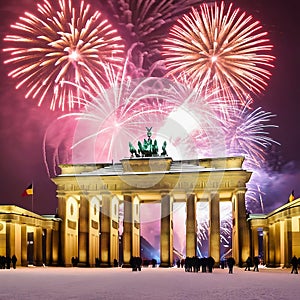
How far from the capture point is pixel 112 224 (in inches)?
3231

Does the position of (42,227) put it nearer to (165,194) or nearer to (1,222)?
(1,222)

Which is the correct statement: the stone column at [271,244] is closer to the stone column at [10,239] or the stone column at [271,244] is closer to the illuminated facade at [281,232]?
the illuminated facade at [281,232]

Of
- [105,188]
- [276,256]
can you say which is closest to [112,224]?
[105,188]

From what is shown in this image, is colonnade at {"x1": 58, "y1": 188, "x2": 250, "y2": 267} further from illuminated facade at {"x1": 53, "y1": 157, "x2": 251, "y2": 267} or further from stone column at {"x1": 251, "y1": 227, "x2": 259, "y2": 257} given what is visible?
stone column at {"x1": 251, "y1": 227, "x2": 259, "y2": 257}

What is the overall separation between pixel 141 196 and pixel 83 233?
9959 millimetres

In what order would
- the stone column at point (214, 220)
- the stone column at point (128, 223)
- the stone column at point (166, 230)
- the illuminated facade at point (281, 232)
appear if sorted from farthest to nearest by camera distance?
the stone column at point (128, 223)
the stone column at point (214, 220)
the stone column at point (166, 230)
the illuminated facade at point (281, 232)

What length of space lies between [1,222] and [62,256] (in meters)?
13.5

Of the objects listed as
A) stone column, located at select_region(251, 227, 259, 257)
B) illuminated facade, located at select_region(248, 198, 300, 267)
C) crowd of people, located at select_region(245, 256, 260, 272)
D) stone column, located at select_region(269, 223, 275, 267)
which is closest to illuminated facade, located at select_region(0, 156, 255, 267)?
stone column, located at select_region(251, 227, 259, 257)

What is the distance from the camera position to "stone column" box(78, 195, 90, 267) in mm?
79375

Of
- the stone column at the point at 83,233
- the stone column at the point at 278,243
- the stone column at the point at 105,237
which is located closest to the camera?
the stone column at the point at 278,243

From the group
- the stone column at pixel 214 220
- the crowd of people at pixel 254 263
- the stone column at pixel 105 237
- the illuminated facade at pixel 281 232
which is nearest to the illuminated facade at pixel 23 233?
the stone column at pixel 105 237

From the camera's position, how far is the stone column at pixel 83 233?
79.4 m

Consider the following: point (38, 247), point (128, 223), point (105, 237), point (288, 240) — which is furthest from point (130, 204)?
point (288, 240)

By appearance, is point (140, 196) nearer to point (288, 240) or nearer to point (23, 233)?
point (23, 233)
